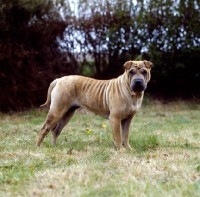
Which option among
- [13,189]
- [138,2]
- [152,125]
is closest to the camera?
[13,189]

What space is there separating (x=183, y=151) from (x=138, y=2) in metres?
8.52

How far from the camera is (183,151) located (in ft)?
20.5

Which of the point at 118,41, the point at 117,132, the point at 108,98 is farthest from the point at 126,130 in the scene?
the point at 118,41

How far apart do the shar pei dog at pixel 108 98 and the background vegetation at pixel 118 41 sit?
5404 mm

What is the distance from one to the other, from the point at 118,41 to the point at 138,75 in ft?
25.3

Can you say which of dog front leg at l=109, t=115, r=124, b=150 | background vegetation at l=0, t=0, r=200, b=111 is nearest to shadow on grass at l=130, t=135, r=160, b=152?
dog front leg at l=109, t=115, r=124, b=150

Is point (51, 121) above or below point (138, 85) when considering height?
below

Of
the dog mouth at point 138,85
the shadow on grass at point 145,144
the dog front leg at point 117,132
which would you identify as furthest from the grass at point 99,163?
the dog mouth at point 138,85

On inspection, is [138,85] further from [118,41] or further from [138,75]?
[118,41]

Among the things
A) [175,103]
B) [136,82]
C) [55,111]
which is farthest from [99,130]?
[175,103]

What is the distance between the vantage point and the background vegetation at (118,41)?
12.8m

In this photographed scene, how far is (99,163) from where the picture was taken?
5.28 metres

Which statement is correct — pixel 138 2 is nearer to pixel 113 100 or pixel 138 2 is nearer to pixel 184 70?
pixel 184 70

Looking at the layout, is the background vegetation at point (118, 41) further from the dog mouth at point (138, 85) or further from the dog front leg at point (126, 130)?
the dog mouth at point (138, 85)
